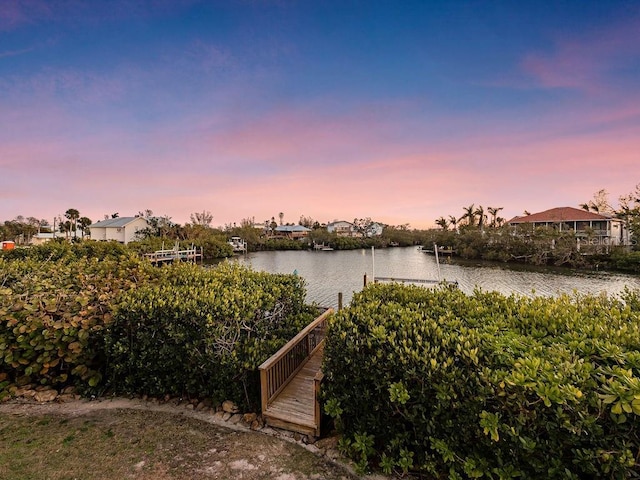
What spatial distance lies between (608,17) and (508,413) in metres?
9.98

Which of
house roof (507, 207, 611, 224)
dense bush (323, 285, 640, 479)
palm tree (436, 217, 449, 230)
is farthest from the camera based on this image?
palm tree (436, 217, 449, 230)

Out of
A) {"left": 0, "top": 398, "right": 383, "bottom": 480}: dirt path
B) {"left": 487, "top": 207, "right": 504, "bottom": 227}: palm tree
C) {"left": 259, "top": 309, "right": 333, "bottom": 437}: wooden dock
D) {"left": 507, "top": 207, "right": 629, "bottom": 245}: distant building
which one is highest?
{"left": 487, "top": 207, "right": 504, "bottom": 227}: palm tree

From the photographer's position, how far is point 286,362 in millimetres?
4570

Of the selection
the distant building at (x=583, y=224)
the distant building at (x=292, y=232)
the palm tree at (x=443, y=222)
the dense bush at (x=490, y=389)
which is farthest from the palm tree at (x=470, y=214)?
the dense bush at (x=490, y=389)

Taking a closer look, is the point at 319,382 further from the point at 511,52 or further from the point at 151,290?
the point at 511,52

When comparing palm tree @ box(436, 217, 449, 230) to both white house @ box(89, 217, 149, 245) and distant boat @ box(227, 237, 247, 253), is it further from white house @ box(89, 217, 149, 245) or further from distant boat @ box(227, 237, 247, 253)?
white house @ box(89, 217, 149, 245)

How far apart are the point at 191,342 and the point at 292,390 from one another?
5.48 ft

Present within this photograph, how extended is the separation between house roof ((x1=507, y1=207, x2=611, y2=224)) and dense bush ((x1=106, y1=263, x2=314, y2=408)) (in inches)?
1708

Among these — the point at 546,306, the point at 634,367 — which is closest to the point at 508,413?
the point at 634,367

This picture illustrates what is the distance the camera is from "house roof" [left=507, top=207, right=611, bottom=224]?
3378 centimetres

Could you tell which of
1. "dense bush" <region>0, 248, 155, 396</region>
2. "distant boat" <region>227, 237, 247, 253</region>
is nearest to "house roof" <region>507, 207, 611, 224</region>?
"distant boat" <region>227, 237, 247, 253</region>

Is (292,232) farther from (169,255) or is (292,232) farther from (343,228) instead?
(169,255)

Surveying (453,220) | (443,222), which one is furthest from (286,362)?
(443,222)

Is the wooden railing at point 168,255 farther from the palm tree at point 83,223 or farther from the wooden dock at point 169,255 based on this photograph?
the palm tree at point 83,223
